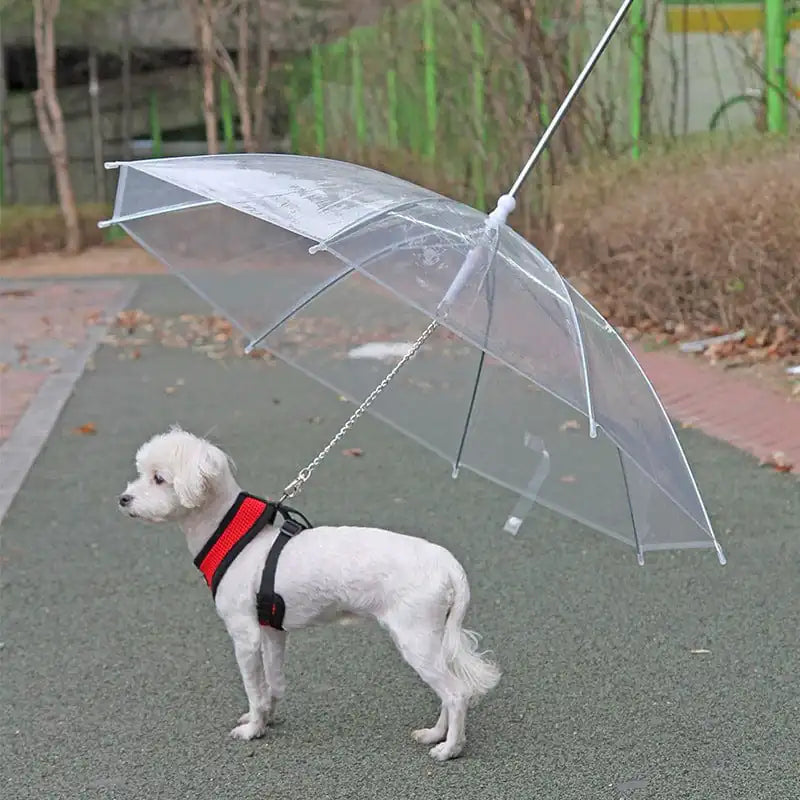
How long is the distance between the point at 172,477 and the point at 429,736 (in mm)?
1057

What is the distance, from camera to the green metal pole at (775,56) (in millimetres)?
12172

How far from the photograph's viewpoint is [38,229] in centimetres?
2178

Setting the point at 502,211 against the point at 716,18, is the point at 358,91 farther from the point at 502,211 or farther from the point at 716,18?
the point at 502,211

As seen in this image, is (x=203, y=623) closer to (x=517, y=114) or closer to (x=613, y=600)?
(x=613, y=600)

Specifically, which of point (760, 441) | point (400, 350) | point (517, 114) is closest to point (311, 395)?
point (760, 441)

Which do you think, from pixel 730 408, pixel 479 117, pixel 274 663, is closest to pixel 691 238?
pixel 730 408

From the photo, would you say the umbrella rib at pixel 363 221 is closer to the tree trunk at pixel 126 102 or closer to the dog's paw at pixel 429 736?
the dog's paw at pixel 429 736

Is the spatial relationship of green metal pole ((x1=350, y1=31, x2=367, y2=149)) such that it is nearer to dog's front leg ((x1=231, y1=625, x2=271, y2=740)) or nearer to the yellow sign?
the yellow sign

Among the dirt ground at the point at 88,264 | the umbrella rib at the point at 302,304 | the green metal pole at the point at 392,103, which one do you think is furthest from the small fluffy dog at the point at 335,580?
the green metal pole at the point at 392,103

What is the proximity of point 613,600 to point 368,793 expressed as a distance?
1.76 m

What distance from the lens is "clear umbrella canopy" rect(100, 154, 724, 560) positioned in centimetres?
371

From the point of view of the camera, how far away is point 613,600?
502 centimetres

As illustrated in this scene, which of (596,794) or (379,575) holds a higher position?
(379,575)

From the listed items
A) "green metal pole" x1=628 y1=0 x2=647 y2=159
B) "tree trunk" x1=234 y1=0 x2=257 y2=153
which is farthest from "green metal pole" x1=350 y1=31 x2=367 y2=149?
"green metal pole" x1=628 y1=0 x2=647 y2=159
